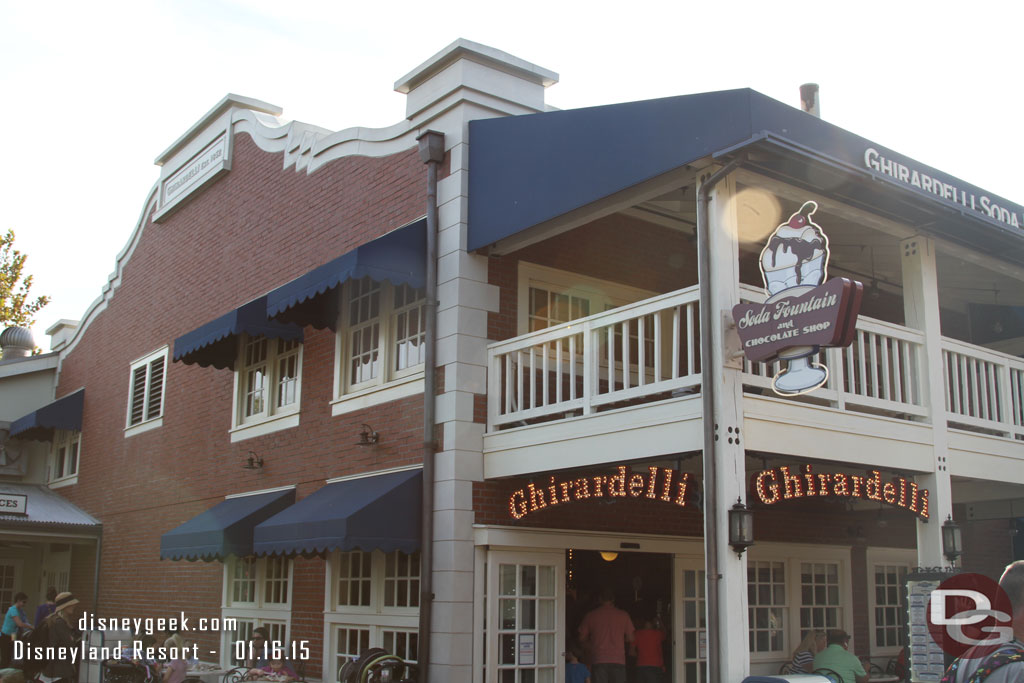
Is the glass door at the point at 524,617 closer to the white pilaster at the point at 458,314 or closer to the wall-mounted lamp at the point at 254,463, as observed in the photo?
the white pilaster at the point at 458,314

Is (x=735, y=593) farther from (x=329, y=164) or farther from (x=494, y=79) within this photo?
(x=329, y=164)

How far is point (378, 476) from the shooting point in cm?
1159

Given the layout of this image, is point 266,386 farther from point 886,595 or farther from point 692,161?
point 886,595

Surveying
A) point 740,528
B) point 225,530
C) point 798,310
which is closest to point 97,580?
point 225,530

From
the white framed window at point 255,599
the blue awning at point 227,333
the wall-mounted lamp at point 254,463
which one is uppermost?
the blue awning at point 227,333

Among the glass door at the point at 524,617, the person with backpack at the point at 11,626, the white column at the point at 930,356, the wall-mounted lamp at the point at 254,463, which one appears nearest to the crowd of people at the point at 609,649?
the glass door at the point at 524,617

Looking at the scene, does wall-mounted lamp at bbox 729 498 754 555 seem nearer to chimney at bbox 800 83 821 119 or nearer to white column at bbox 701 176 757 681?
white column at bbox 701 176 757 681

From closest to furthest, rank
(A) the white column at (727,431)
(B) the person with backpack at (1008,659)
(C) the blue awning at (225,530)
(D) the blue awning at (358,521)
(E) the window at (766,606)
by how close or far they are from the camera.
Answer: (B) the person with backpack at (1008,659)
(A) the white column at (727,431)
(D) the blue awning at (358,521)
(C) the blue awning at (225,530)
(E) the window at (766,606)

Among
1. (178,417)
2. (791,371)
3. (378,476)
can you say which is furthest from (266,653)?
(791,371)

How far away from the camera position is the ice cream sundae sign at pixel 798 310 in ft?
23.4

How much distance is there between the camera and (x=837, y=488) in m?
8.91

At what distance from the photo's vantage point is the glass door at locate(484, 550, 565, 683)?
33.9 ft

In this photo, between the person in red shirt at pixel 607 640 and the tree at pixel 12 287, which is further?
the tree at pixel 12 287

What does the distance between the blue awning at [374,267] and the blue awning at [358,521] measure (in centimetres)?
214
